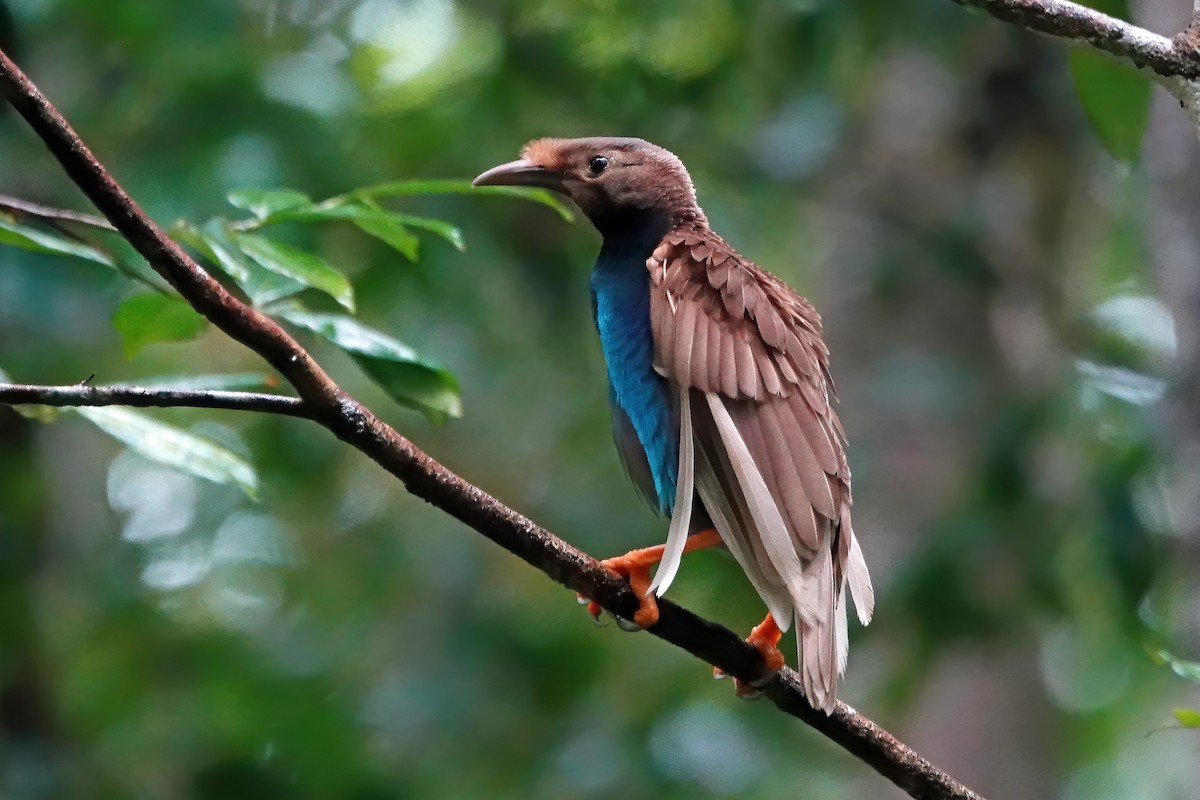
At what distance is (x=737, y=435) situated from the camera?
2.89m

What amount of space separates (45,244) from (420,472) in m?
0.85

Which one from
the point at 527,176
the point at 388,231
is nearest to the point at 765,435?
the point at 388,231

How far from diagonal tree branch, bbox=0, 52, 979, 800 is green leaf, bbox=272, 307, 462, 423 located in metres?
0.38

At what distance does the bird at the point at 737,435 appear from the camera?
9.11ft

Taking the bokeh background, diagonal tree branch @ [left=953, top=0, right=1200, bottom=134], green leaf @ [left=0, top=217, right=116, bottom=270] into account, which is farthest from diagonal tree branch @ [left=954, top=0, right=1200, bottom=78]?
the bokeh background

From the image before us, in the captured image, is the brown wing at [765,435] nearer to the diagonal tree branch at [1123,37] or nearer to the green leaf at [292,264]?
the green leaf at [292,264]

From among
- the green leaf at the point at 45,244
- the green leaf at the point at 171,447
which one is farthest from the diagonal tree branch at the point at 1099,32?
the green leaf at the point at 171,447

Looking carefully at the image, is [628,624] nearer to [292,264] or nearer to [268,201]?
[292,264]

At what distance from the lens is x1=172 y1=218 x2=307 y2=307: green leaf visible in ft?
8.25

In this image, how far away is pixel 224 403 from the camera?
2.16m

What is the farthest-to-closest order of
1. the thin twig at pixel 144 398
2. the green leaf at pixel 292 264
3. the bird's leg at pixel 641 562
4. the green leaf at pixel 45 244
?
the bird's leg at pixel 641 562 < the green leaf at pixel 292 264 < the green leaf at pixel 45 244 < the thin twig at pixel 144 398

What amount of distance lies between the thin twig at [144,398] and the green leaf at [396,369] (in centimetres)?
47

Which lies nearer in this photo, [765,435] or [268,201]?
[268,201]

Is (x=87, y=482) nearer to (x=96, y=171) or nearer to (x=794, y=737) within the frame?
(x=794, y=737)
